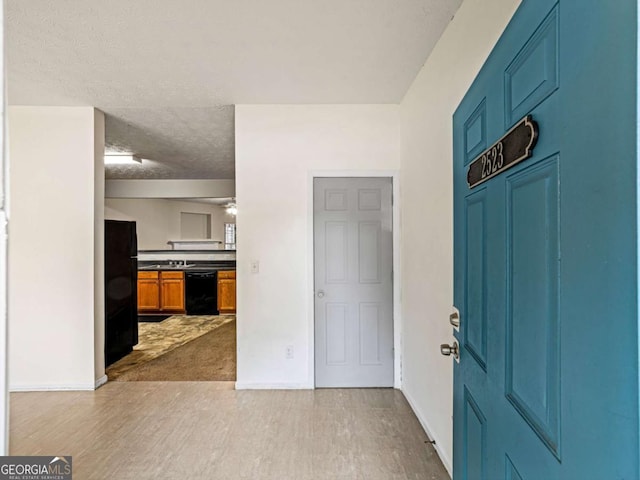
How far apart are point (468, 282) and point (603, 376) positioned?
2.18 ft

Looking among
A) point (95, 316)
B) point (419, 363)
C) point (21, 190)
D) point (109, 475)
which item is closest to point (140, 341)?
point (95, 316)

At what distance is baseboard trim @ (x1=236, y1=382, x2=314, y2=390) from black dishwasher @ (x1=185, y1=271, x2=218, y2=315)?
3947 mm

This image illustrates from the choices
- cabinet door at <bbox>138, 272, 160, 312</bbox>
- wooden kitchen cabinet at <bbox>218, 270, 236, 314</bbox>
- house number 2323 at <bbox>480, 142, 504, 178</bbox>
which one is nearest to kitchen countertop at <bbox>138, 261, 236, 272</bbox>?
wooden kitchen cabinet at <bbox>218, 270, 236, 314</bbox>

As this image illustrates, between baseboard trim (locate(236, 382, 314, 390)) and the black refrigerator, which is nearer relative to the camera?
baseboard trim (locate(236, 382, 314, 390))

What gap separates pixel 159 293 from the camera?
7.25 meters

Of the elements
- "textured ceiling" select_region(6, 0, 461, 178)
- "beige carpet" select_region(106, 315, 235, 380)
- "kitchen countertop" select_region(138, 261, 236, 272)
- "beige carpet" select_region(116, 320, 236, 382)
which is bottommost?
"beige carpet" select_region(106, 315, 235, 380)

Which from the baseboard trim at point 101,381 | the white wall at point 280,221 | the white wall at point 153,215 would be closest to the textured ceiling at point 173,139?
the white wall at point 280,221

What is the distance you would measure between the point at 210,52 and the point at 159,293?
566 cm

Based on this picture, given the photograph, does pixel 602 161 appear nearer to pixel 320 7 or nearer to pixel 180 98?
pixel 320 7

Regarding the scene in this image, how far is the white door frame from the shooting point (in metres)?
3.51

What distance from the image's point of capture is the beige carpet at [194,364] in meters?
3.87

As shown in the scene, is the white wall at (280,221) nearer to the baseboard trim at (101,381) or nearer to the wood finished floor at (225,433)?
the wood finished floor at (225,433)

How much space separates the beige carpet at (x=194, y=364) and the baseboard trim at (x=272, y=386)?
352 millimetres

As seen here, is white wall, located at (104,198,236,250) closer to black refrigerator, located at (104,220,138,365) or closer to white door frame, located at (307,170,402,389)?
black refrigerator, located at (104,220,138,365)
